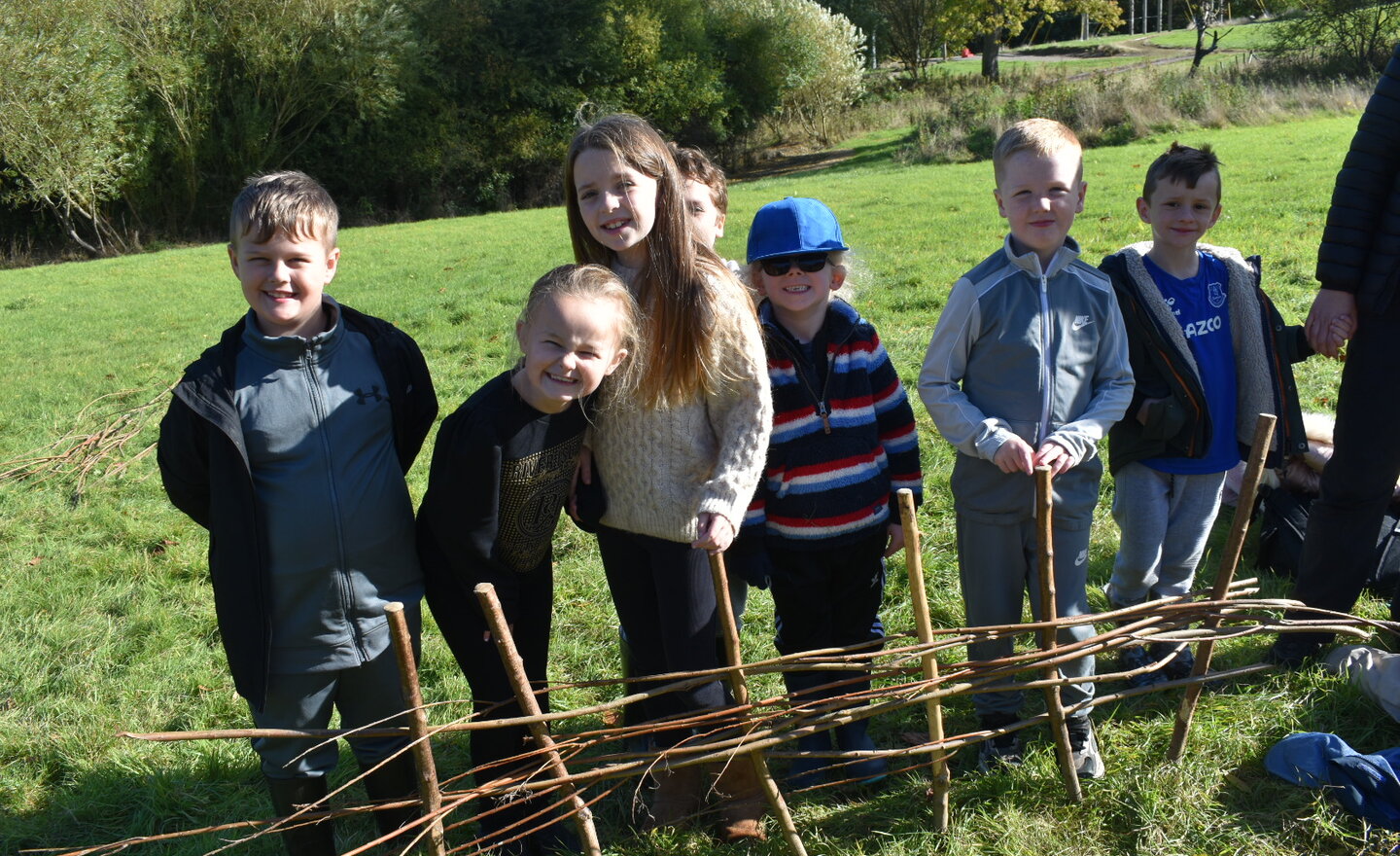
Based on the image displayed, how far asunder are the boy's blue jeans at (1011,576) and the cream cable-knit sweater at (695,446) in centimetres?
80

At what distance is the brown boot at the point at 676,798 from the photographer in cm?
A: 297

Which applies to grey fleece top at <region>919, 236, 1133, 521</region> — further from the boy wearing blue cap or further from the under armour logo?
the under armour logo

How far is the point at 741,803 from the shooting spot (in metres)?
2.87

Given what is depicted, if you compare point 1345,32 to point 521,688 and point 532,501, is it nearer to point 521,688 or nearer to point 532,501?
point 532,501

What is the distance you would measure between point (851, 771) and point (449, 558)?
1450mm

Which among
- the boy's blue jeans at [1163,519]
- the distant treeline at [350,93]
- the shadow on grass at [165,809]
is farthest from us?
the distant treeline at [350,93]

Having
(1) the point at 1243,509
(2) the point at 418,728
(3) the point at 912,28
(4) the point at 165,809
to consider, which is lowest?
(4) the point at 165,809

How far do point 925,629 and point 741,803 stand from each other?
0.83 metres

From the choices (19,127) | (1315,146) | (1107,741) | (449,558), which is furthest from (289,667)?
(19,127)

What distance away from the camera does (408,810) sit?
2.88 m

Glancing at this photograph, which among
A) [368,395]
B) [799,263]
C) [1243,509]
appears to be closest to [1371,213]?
[1243,509]

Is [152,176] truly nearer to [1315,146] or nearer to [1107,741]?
[1315,146]

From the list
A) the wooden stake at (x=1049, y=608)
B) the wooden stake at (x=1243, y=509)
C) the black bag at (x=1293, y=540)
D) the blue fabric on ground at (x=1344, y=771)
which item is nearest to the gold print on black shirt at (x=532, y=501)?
the wooden stake at (x=1049, y=608)

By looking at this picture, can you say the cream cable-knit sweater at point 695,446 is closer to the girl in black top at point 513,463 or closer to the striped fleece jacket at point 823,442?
the girl in black top at point 513,463
